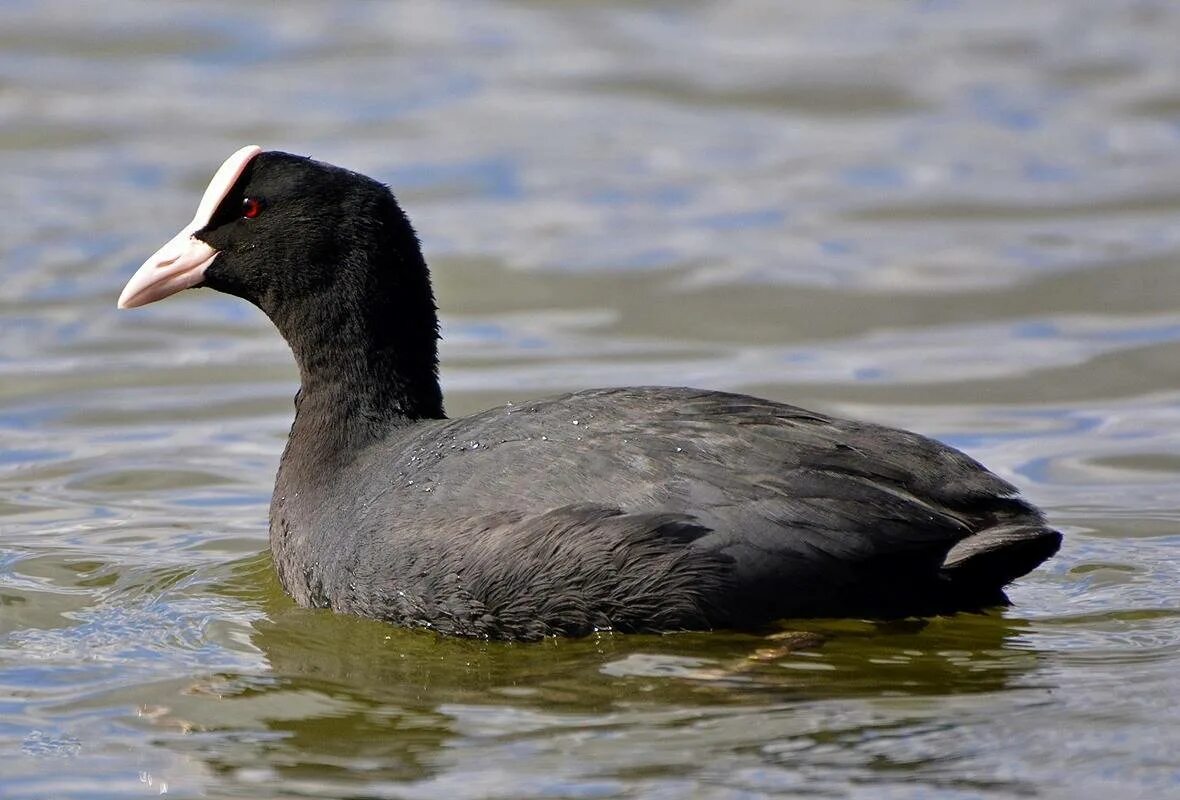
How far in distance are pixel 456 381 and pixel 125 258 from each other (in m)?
2.40

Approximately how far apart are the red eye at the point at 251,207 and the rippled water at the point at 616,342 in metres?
1.14

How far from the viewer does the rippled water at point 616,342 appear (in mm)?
4590

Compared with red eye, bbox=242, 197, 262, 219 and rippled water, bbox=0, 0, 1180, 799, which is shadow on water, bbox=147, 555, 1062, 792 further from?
red eye, bbox=242, 197, 262, 219

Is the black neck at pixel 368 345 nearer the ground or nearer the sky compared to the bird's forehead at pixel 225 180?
nearer the ground

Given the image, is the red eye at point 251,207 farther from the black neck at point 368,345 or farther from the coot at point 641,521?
the coot at point 641,521

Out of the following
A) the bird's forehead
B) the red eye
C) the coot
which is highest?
the bird's forehead

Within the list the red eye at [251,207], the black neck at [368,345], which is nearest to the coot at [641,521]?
the black neck at [368,345]

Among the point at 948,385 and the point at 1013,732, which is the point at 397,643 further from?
the point at 948,385

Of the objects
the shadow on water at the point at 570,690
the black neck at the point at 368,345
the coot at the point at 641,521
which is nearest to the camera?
the shadow on water at the point at 570,690

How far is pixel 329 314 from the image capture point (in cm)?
601

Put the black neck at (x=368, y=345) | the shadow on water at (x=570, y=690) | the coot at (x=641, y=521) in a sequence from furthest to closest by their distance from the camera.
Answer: the black neck at (x=368, y=345) < the coot at (x=641, y=521) < the shadow on water at (x=570, y=690)

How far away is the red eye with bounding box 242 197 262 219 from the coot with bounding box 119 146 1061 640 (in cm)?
73

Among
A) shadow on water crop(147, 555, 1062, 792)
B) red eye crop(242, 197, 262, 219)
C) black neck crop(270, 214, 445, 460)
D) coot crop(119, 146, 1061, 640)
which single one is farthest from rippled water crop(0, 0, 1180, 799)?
red eye crop(242, 197, 262, 219)

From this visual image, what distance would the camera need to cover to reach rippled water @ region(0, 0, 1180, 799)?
4.59 meters
